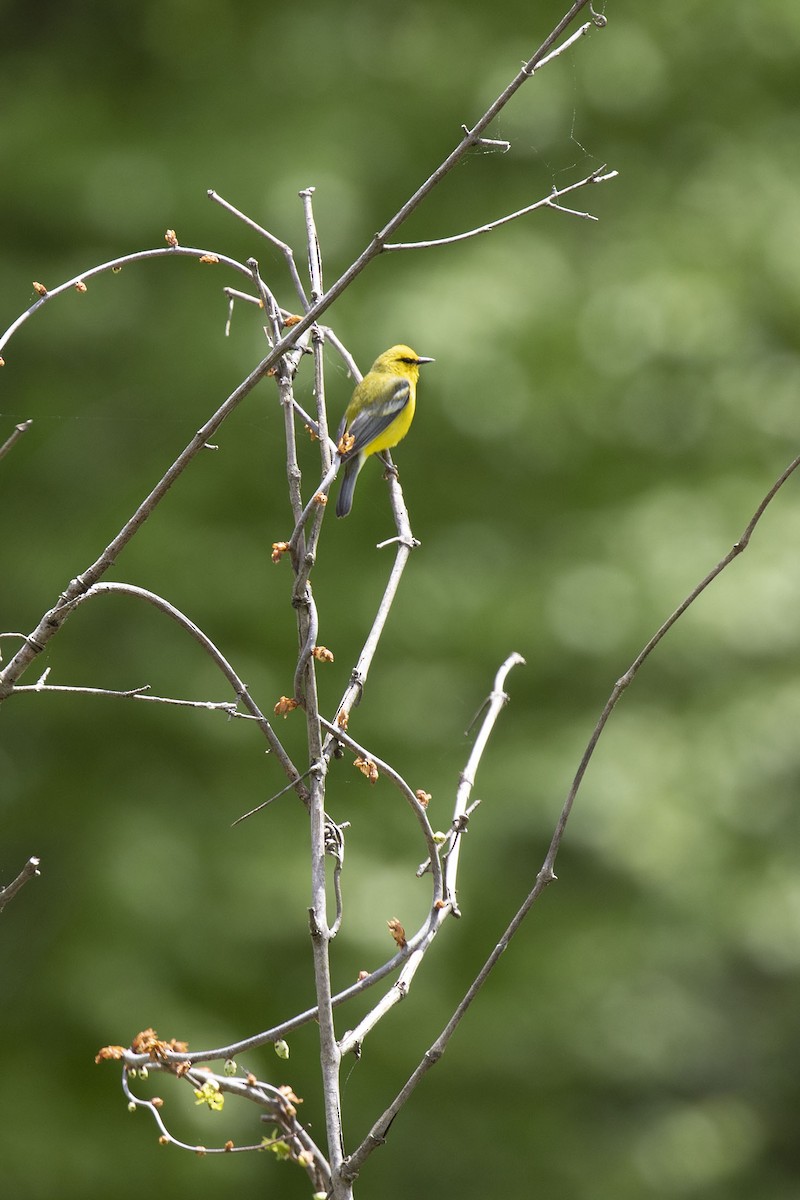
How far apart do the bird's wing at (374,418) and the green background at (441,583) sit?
1950mm

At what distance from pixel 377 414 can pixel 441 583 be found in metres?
2.28

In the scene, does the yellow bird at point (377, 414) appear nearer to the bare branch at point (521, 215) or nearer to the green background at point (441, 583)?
the bare branch at point (521, 215)

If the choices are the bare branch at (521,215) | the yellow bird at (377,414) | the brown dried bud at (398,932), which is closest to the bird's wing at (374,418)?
the yellow bird at (377,414)

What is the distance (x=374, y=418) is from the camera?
2.88m

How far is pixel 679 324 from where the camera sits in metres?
5.54

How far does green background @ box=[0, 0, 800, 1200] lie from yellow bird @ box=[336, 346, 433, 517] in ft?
5.59

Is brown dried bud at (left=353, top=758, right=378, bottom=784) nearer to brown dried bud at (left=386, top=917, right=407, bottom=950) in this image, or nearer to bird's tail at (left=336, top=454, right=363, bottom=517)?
brown dried bud at (left=386, top=917, right=407, bottom=950)

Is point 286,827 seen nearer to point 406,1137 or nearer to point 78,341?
point 406,1137

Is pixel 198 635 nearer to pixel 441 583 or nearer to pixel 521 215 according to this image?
pixel 521 215

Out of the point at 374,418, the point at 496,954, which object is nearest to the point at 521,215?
the point at 496,954

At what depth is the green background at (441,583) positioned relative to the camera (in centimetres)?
453

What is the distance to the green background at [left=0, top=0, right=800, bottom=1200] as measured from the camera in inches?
178

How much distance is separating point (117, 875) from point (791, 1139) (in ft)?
9.13

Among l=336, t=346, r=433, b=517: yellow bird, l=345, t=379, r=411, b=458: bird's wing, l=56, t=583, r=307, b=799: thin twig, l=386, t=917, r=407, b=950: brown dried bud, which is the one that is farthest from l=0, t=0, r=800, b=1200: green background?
l=56, t=583, r=307, b=799: thin twig
